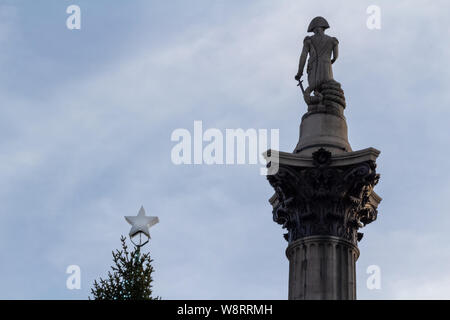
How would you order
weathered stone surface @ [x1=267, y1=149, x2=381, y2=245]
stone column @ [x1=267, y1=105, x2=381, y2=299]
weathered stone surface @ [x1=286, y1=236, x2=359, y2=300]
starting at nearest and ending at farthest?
weathered stone surface @ [x1=286, y1=236, x2=359, y2=300]
stone column @ [x1=267, y1=105, x2=381, y2=299]
weathered stone surface @ [x1=267, y1=149, x2=381, y2=245]

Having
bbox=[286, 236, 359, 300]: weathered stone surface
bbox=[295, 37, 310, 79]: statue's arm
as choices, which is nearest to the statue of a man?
bbox=[295, 37, 310, 79]: statue's arm

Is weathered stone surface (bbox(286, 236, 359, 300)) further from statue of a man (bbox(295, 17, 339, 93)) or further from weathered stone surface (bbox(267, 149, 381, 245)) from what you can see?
statue of a man (bbox(295, 17, 339, 93))

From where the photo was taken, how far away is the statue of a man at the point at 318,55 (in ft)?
113

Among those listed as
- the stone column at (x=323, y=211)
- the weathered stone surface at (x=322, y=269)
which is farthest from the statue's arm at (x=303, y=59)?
the weathered stone surface at (x=322, y=269)

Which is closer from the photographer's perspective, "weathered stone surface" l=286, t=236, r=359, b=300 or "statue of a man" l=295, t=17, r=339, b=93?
"weathered stone surface" l=286, t=236, r=359, b=300

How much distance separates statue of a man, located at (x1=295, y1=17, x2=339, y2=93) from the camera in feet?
113

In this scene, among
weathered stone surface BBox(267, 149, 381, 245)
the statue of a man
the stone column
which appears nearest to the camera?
the stone column

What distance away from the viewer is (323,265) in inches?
1211

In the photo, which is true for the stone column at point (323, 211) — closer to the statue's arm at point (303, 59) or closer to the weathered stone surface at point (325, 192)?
the weathered stone surface at point (325, 192)

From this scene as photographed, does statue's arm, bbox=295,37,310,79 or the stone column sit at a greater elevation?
statue's arm, bbox=295,37,310,79

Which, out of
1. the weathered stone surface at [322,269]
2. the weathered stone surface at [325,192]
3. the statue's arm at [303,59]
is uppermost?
the statue's arm at [303,59]
